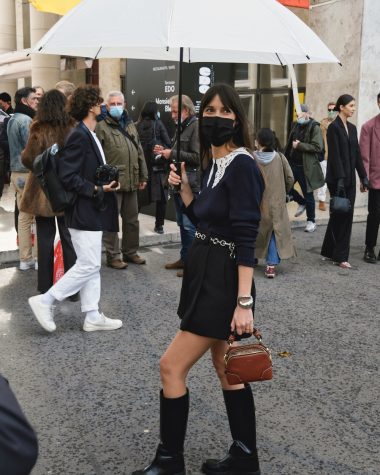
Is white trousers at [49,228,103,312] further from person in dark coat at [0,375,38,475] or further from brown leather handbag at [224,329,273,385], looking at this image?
person in dark coat at [0,375,38,475]

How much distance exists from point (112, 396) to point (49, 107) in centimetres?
267

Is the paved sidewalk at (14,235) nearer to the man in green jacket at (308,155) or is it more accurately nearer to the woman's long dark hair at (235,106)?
the man in green jacket at (308,155)

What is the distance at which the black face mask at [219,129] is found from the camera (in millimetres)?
2758

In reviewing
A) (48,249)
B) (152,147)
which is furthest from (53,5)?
(48,249)

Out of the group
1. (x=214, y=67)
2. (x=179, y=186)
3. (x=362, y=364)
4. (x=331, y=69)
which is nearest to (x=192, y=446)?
(x=179, y=186)

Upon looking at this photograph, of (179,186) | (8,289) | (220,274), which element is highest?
(179,186)

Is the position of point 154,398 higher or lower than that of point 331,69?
lower

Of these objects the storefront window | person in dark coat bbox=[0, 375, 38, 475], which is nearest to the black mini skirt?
person in dark coat bbox=[0, 375, 38, 475]

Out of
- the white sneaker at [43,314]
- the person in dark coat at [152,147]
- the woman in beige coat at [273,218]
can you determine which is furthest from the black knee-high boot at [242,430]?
the person in dark coat at [152,147]

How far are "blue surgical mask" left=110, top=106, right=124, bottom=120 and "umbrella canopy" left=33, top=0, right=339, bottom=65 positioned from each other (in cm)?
284

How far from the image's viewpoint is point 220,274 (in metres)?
2.73

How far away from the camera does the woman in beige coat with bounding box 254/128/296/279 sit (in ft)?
23.1

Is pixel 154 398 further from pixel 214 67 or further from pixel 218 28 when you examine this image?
pixel 214 67

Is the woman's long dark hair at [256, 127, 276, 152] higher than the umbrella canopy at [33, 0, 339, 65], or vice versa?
the umbrella canopy at [33, 0, 339, 65]
